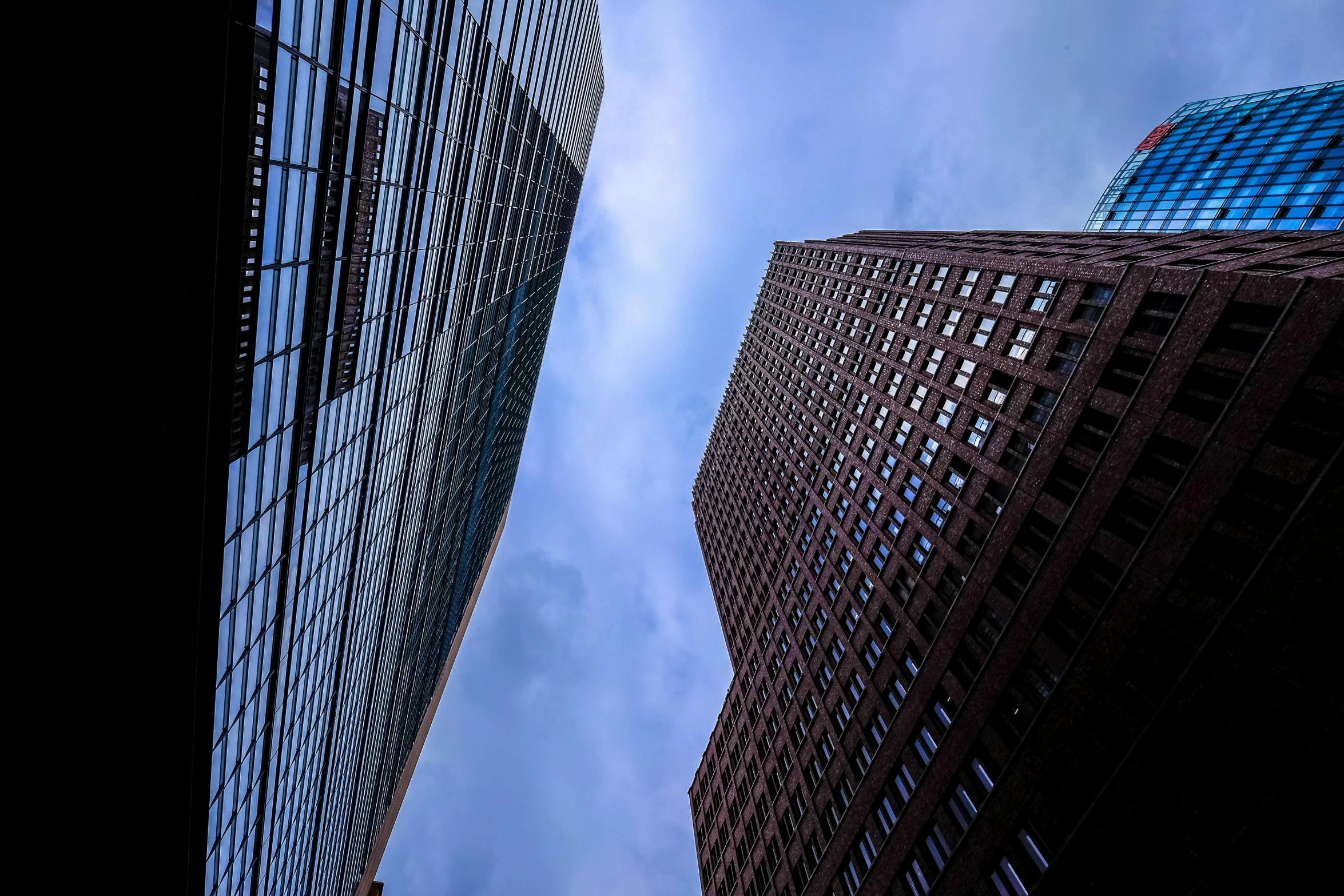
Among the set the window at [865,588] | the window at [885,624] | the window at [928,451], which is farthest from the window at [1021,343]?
the window at [885,624]

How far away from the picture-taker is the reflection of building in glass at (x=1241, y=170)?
54.3m

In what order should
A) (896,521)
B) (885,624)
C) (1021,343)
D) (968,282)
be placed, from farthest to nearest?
(896,521)
(968,282)
(885,624)
(1021,343)

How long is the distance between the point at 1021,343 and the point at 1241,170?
52.7m

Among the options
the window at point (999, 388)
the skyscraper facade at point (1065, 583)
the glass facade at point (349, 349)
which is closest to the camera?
the glass facade at point (349, 349)

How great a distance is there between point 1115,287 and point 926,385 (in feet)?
50.4

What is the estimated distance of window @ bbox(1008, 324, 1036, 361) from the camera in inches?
1356

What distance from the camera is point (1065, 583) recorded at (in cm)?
2556

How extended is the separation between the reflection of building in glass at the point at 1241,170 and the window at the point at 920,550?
48752 mm

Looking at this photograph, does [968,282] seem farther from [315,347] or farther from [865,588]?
[315,347]

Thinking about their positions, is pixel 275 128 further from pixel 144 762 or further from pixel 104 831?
pixel 104 831

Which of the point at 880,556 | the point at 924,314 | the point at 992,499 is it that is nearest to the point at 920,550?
the point at 880,556

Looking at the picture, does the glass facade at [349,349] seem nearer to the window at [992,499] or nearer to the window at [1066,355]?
the window at [1066,355]

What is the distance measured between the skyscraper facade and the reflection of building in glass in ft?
73.6

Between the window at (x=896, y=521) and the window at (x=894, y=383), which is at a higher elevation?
the window at (x=894, y=383)
